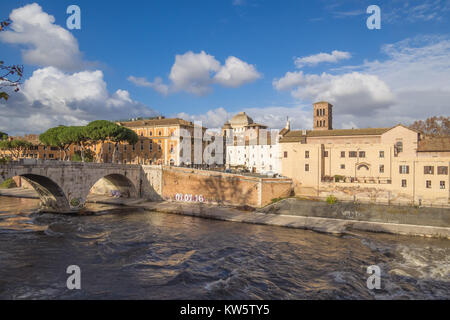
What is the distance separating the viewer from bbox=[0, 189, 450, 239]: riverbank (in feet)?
115

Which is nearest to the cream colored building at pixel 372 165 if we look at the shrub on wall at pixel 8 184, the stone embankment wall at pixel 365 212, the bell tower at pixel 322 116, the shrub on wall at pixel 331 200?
the shrub on wall at pixel 331 200

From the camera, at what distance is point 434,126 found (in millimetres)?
58750

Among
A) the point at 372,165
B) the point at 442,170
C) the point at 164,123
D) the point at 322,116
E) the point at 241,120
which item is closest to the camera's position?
the point at 442,170

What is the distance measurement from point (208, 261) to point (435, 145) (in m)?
40.8

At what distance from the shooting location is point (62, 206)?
42.1 meters

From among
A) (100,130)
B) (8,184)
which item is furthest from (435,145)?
(8,184)

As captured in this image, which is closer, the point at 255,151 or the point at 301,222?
the point at 301,222

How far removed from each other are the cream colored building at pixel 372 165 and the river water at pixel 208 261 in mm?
13120

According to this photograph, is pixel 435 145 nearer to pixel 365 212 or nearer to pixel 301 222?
pixel 365 212

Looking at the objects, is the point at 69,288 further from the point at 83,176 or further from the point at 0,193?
the point at 0,193

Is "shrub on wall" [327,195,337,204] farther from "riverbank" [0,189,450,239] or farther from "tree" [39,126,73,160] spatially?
"tree" [39,126,73,160]

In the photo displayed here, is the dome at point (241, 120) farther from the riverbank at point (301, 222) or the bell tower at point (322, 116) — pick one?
the riverbank at point (301, 222)

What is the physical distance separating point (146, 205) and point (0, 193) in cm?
3620
